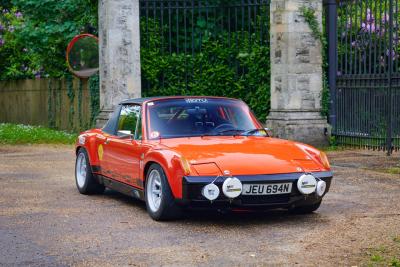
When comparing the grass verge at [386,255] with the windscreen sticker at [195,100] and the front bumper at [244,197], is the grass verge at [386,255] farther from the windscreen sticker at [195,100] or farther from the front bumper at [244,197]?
the windscreen sticker at [195,100]

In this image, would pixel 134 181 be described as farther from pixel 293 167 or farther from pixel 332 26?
pixel 332 26

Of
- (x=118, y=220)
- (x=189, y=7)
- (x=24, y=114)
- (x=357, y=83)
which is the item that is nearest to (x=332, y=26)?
(x=357, y=83)

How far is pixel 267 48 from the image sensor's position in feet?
60.7

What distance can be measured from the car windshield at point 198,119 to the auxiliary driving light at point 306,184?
4.54 ft

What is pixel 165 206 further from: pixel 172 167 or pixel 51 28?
pixel 51 28

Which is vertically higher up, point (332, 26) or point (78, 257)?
point (332, 26)

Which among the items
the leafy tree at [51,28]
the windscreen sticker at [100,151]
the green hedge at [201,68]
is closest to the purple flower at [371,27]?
the green hedge at [201,68]

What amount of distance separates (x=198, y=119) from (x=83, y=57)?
13269 mm

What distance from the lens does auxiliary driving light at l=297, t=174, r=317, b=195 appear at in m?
8.04

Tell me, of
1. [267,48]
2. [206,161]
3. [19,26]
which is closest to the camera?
[206,161]

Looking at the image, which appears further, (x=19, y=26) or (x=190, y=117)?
(x=19, y=26)

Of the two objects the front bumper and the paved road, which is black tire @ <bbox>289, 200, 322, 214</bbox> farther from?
the front bumper

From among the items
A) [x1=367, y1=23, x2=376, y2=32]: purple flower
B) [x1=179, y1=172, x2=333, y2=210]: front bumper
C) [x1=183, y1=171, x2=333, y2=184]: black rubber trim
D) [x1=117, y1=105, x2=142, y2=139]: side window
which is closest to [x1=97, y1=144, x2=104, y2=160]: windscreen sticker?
[x1=117, y1=105, x2=142, y2=139]: side window

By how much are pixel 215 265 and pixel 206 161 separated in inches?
74.1
